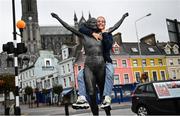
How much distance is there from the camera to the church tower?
408 ft

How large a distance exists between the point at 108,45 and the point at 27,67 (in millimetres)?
66540

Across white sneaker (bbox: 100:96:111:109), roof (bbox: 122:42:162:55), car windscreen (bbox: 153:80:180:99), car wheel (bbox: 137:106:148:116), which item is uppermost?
roof (bbox: 122:42:162:55)

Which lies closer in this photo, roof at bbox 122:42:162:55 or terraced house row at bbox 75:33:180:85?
terraced house row at bbox 75:33:180:85

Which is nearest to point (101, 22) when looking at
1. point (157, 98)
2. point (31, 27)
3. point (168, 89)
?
point (168, 89)

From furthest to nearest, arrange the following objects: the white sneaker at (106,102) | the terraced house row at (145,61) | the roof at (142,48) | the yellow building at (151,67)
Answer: the roof at (142,48)
the yellow building at (151,67)
the terraced house row at (145,61)
the white sneaker at (106,102)

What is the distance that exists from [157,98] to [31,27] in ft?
393

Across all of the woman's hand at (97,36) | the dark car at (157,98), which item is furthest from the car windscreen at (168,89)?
the woman's hand at (97,36)

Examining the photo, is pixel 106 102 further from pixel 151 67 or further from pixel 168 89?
pixel 151 67

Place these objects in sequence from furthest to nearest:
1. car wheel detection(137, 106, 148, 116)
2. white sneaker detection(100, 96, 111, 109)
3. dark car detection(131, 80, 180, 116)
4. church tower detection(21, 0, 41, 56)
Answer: church tower detection(21, 0, 41, 56) < car wheel detection(137, 106, 148, 116) < dark car detection(131, 80, 180, 116) < white sneaker detection(100, 96, 111, 109)

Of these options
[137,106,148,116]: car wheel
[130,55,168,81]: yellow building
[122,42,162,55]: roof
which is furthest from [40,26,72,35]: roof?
[137,106,148,116]: car wheel

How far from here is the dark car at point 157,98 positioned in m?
10.4

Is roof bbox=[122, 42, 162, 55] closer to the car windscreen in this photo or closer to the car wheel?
the car wheel

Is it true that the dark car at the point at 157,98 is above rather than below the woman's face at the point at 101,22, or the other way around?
below

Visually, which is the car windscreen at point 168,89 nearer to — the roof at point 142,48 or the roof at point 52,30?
the roof at point 142,48
